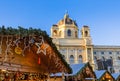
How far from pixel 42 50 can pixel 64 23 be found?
2206 inches

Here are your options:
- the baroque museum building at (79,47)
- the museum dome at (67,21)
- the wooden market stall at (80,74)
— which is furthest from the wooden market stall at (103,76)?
the museum dome at (67,21)

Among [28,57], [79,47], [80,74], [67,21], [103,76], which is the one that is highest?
[67,21]

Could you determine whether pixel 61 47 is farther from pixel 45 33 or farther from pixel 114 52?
pixel 45 33

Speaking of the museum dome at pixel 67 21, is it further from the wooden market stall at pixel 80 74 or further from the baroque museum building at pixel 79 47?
the wooden market stall at pixel 80 74

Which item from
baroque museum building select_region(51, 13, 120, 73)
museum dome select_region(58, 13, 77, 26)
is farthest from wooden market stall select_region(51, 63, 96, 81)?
museum dome select_region(58, 13, 77, 26)

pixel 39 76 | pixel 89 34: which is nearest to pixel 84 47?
pixel 89 34

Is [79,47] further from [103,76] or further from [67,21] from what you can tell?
[103,76]

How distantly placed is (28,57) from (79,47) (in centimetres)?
5043

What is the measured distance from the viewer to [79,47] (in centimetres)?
5869

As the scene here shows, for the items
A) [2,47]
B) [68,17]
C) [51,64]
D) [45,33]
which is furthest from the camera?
[68,17]

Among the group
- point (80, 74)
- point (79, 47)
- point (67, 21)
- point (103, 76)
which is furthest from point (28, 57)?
point (67, 21)

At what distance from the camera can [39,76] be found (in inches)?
407

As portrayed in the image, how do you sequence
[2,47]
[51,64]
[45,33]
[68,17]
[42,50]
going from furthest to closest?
[68,17]
[51,64]
[42,50]
[45,33]
[2,47]

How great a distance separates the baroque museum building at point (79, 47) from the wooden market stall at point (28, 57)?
144 ft
